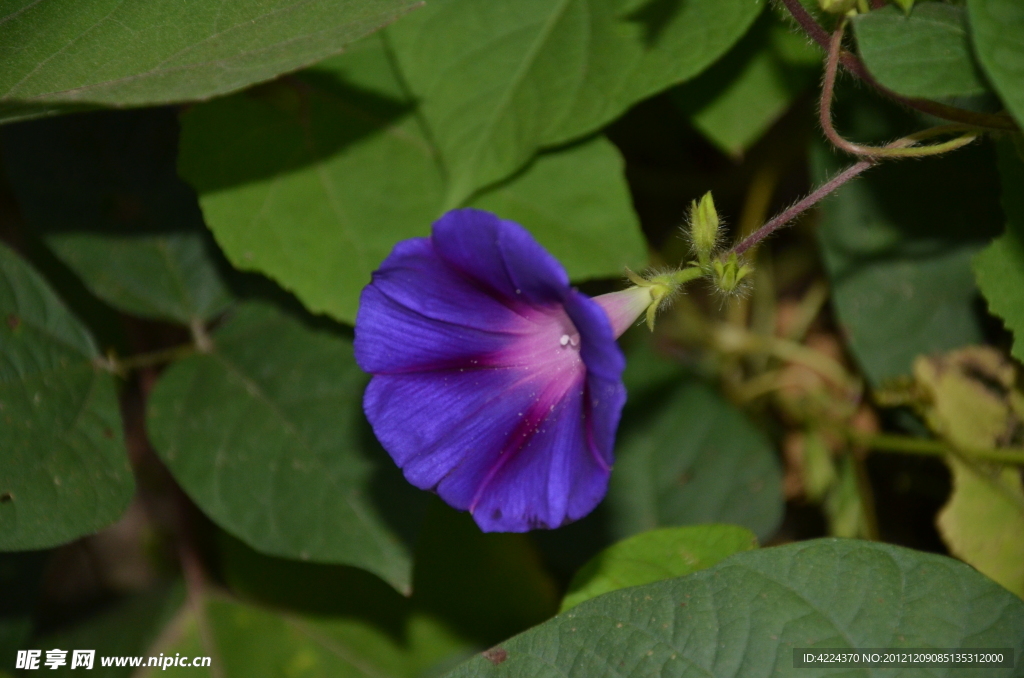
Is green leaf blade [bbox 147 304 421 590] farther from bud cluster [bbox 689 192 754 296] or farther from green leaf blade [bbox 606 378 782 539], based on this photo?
bud cluster [bbox 689 192 754 296]

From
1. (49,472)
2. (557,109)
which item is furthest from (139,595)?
(557,109)

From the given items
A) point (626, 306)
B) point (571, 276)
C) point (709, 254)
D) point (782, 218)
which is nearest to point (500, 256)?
point (626, 306)

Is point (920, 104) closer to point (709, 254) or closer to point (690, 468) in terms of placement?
point (709, 254)

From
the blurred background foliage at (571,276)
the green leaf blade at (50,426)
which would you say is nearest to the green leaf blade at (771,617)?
the blurred background foliage at (571,276)

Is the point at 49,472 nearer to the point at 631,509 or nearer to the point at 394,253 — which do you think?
the point at 394,253

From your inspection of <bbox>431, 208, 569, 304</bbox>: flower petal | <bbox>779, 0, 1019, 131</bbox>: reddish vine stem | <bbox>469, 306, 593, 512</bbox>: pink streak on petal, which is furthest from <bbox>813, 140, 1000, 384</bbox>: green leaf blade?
<bbox>431, 208, 569, 304</bbox>: flower petal

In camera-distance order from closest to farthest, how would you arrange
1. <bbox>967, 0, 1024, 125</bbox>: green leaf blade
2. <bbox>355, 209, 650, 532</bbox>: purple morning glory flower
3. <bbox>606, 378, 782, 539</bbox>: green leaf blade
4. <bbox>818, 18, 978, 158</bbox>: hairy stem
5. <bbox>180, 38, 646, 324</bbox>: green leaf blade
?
<bbox>967, 0, 1024, 125</bbox>: green leaf blade → <bbox>355, 209, 650, 532</bbox>: purple morning glory flower → <bbox>818, 18, 978, 158</bbox>: hairy stem → <bbox>180, 38, 646, 324</bbox>: green leaf blade → <bbox>606, 378, 782, 539</bbox>: green leaf blade

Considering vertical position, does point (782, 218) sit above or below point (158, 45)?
below
